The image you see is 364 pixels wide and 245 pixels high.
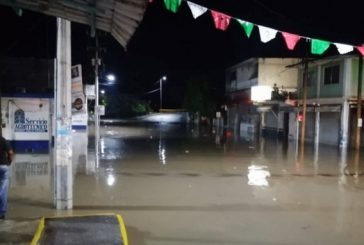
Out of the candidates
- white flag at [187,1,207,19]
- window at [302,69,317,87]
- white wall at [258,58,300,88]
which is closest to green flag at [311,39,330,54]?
white flag at [187,1,207,19]

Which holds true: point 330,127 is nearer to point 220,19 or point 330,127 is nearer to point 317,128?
point 317,128

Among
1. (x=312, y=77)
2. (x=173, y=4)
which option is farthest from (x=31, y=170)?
(x=312, y=77)

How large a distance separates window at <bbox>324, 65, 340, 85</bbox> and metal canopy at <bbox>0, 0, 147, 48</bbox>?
24765 millimetres

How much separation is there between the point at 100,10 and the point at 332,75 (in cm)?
2612

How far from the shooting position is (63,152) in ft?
29.7

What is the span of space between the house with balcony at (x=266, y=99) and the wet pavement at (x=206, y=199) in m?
17.3

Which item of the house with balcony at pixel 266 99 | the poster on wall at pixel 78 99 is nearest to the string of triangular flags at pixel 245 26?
the poster on wall at pixel 78 99

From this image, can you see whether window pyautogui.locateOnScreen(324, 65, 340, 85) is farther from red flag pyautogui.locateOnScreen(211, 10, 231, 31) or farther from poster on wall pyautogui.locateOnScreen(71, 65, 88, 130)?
red flag pyautogui.locateOnScreen(211, 10, 231, 31)

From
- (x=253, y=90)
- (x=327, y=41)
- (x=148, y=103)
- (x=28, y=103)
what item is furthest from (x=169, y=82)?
(x=327, y=41)

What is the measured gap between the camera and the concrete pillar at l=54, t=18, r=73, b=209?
29.6 ft

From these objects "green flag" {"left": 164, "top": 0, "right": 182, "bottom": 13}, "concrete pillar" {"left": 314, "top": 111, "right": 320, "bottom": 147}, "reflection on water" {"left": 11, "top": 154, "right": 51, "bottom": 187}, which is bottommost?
"reflection on water" {"left": 11, "top": 154, "right": 51, "bottom": 187}

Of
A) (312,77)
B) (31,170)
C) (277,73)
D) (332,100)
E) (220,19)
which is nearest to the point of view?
(220,19)

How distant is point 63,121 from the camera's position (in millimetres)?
9164

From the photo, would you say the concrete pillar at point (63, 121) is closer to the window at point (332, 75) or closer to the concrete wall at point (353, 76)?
the concrete wall at point (353, 76)
